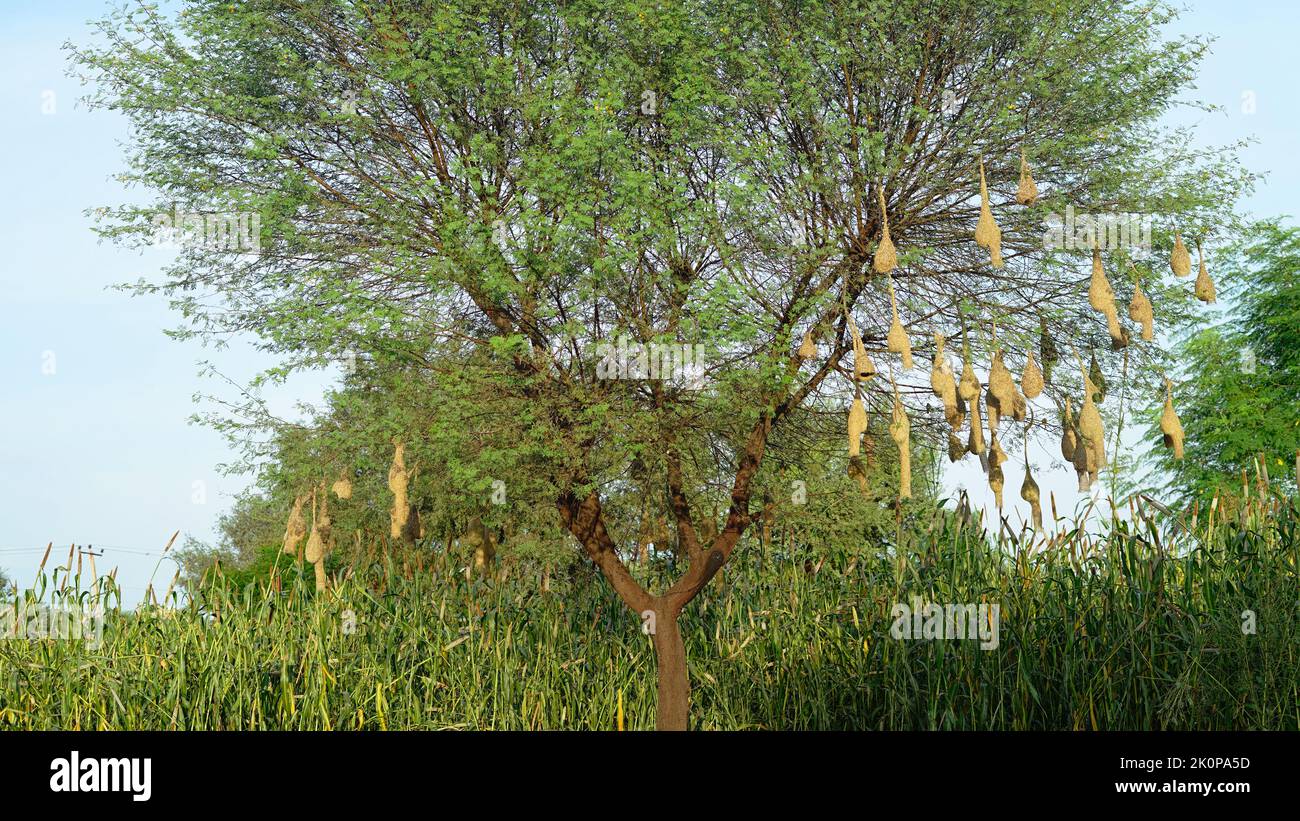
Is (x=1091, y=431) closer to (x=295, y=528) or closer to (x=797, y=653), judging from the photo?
(x=797, y=653)

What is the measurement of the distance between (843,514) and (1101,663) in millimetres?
4664

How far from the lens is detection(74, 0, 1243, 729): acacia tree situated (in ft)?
40.8

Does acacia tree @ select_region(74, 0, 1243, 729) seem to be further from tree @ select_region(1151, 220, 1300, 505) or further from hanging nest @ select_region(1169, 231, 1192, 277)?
tree @ select_region(1151, 220, 1300, 505)

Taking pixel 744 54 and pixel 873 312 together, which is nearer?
pixel 744 54

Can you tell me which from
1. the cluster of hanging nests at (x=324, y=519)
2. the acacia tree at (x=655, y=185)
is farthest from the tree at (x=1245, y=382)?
the cluster of hanging nests at (x=324, y=519)

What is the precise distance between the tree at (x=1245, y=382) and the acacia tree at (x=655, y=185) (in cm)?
1917

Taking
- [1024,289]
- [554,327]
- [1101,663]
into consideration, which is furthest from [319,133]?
[1101,663]

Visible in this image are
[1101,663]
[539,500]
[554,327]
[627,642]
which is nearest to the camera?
[1101,663]

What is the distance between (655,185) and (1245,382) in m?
28.3

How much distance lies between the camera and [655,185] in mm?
12328

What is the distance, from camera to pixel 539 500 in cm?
1427

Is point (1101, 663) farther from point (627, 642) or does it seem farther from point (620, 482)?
point (620, 482)

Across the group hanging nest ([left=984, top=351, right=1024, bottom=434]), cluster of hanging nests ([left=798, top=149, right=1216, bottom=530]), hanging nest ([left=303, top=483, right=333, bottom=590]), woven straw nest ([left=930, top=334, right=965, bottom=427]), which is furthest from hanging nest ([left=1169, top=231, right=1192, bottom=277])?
hanging nest ([left=303, top=483, right=333, bottom=590])
